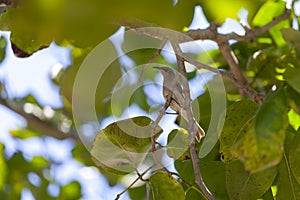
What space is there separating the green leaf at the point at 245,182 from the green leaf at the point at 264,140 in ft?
0.75

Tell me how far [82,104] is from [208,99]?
0.30m

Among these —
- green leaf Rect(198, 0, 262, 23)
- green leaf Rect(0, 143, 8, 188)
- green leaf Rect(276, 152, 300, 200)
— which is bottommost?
green leaf Rect(0, 143, 8, 188)

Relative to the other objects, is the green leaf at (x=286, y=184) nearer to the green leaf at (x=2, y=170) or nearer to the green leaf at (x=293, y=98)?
the green leaf at (x=293, y=98)

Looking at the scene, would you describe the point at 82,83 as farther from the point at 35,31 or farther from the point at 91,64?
the point at 35,31

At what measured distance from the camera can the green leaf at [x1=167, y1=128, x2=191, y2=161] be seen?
1128 mm

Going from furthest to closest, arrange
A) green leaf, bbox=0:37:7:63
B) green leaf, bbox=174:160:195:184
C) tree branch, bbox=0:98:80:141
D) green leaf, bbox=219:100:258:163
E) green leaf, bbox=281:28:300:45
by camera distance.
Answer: tree branch, bbox=0:98:80:141
green leaf, bbox=0:37:7:63
green leaf, bbox=281:28:300:45
green leaf, bbox=174:160:195:184
green leaf, bbox=219:100:258:163

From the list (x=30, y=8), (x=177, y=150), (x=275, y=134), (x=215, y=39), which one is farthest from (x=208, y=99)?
(x=275, y=134)

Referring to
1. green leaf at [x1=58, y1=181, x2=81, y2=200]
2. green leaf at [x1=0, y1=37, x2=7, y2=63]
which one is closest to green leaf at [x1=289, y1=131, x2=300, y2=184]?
green leaf at [x1=0, y1=37, x2=7, y2=63]

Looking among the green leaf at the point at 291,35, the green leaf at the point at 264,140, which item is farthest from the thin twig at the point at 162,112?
the green leaf at the point at 291,35

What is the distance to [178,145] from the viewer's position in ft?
3.72

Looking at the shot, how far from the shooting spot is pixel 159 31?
48.1 inches

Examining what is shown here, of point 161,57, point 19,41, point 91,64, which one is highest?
point 19,41

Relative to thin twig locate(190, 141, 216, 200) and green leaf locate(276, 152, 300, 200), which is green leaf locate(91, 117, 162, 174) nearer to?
thin twig locate(190, 141, 216, 200)

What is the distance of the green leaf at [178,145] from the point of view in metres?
1.13
